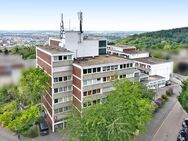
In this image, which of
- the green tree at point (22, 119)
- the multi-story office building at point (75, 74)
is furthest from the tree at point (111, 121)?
the green tree at point (22, 119)

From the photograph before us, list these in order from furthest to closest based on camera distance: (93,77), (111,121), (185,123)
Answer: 1. (185,123)
2. (93,77)
3. (111,121)

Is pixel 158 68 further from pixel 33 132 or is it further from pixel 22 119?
pixel 22 119

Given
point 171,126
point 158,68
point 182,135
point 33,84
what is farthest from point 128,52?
point 33,84

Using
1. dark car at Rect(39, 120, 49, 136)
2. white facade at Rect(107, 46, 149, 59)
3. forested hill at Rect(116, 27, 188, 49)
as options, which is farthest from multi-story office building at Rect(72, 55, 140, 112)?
forested hill at Rect(116, 27, 188, 49)

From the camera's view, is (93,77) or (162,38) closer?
(93,77)

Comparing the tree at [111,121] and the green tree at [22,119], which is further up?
the tree at [111,121]

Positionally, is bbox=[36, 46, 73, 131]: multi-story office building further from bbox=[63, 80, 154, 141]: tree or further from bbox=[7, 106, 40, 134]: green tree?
bbox=[63, 80, 154, 141]: tree

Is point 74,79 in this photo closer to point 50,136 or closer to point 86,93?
point 86,93

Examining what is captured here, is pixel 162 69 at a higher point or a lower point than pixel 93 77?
lower

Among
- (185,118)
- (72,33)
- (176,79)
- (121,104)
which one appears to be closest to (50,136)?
(121,104)

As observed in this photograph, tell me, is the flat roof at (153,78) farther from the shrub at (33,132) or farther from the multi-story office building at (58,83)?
the shrub at (33,132)

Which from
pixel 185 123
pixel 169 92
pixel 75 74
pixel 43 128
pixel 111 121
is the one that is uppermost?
pixel 75 74
